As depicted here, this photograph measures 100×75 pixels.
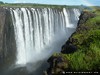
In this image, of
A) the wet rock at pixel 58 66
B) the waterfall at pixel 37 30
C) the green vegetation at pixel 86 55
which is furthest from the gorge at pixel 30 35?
the wet rock at pixel 58 66

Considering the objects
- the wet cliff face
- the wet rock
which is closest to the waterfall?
the wet cliff face

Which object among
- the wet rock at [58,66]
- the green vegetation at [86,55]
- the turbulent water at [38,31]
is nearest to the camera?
the wet rock at [58,66]

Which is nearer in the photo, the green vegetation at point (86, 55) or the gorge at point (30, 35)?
the green vegetation at point (86, 55)

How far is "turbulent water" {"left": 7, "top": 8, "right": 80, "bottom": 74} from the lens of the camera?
47.0m

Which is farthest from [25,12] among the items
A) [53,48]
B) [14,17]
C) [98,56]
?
[98,56]

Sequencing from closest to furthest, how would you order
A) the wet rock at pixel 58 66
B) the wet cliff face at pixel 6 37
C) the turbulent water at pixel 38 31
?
the wet rock at pixel 58 66
the wet cliff face at pixel 6 37
the turbulent water at pixel 38 31

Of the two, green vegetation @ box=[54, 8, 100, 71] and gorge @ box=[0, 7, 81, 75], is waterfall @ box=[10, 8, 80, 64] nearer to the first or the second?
gorge @ box=[0, 7, 81, 75]

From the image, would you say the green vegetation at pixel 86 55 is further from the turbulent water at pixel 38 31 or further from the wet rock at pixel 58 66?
the turbulent water at pixel 38 31

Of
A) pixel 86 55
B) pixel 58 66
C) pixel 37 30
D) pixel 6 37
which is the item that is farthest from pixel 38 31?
pixel 58 66

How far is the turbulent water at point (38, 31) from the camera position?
1849 inches

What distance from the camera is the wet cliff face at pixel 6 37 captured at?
4462cm

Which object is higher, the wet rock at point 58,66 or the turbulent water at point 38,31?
the wet rock at point 58,66

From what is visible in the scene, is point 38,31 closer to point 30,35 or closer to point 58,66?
point 30,35

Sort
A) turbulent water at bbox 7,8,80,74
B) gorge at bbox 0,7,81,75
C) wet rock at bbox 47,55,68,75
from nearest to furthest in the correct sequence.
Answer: wet rock at bbox 47,55,68,75
gorge at bbox 0,7,81,75
turbulent water at bbox 7,8,80,74
